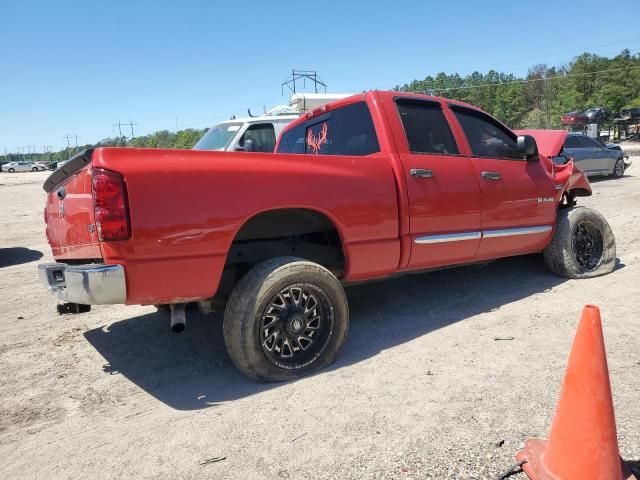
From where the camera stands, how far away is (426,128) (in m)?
4.06

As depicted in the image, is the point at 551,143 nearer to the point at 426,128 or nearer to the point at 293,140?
the point at 426,128

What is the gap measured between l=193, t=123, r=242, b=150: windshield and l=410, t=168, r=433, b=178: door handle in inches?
215

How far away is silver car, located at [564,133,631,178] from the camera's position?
49.4ft

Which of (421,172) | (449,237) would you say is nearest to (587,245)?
(449,237)

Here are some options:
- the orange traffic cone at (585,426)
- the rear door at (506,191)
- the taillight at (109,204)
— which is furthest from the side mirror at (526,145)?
the taillight at (109,204)

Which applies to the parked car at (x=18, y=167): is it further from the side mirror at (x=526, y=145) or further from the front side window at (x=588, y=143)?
the side mirror at (x=526, y=145)

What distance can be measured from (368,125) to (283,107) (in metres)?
8.23

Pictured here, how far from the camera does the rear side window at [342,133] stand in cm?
390

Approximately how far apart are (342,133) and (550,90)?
257ft

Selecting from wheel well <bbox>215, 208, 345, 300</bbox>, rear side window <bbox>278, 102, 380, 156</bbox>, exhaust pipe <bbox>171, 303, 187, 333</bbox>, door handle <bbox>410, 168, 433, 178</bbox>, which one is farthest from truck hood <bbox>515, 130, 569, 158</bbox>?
exhaust pipe <bbox>171, 303, 187, 333</bbox>

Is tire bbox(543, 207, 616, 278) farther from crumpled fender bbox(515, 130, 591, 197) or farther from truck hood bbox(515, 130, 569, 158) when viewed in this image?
truck hood bbox(515, 130, 569, 158)

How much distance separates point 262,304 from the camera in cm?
293

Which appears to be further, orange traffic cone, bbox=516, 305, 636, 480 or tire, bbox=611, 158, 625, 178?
tire, bbox=611, 158, 625, 178

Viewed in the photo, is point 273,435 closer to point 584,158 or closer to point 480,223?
point 480,223
